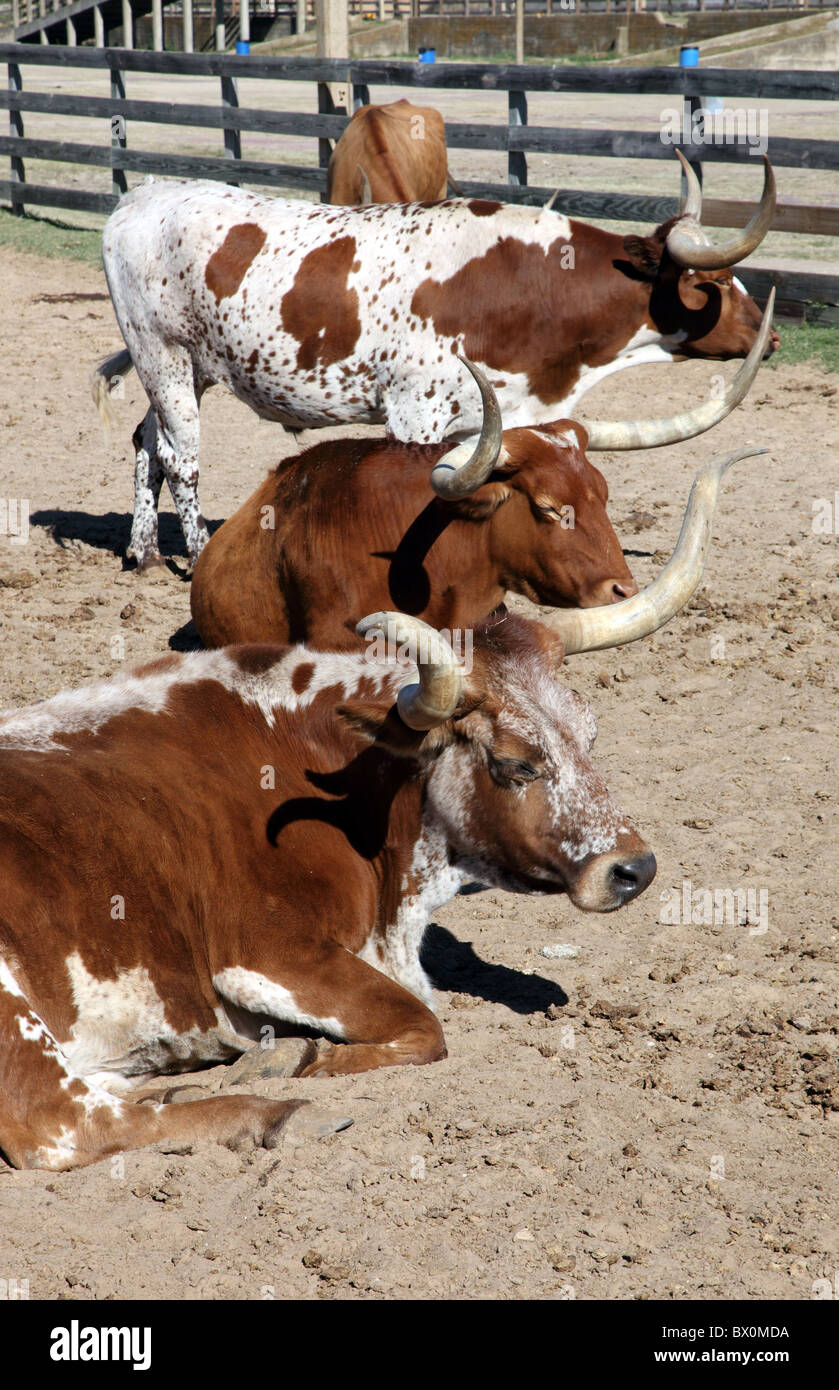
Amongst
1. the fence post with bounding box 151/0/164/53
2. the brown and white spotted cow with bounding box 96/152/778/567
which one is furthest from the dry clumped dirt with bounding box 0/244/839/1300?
the fence post with bounding box 151/0/164/53

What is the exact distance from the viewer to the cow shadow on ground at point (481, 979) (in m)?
4.17

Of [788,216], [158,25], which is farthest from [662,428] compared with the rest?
[158,25]

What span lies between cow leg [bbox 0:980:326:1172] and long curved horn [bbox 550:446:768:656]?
4.85 feet

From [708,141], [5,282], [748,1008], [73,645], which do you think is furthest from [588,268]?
[5,282]

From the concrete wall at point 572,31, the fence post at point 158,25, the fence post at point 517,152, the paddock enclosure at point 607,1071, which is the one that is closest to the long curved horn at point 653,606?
the paddock enclosure at point 607,1071

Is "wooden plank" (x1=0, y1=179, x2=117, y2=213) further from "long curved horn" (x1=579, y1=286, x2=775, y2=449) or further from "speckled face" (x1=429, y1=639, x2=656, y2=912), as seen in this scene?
"speckled face" (x1=429, y1=639, x2=656, y2=912)

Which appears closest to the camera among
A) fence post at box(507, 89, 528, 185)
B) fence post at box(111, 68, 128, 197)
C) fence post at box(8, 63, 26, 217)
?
fence post at box(507, 89, 528, 185)

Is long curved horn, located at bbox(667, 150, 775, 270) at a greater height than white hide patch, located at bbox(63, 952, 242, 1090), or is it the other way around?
long curved horn, located at bbox(667, 150, 775, 270)

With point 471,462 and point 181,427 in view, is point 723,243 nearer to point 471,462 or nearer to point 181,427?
point 471,462

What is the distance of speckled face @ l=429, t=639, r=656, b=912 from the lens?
3.77 m

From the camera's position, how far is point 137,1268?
9.71 feet

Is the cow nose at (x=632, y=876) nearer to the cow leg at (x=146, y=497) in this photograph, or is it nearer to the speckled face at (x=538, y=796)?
the speckled face at (x=538, y=796)

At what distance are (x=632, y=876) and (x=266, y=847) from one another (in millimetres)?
960

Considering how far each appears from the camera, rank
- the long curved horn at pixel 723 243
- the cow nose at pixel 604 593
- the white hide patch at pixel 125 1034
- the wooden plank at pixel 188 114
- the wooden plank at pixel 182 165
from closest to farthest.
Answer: the white hide patch at pixel 125 1034, the cow nose at pixel 604 593, the long curved horn at pixel 723 243, the wooden plank at pixel 182 165, the wooden plank at pixel 188 114
